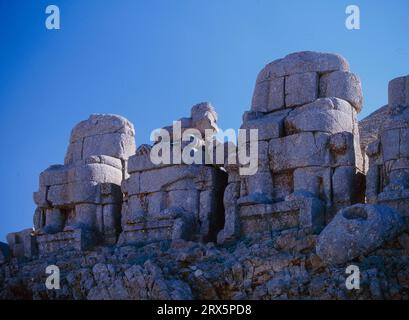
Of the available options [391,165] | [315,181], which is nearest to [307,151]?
[315,181]

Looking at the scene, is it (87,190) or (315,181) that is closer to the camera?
(315,181)

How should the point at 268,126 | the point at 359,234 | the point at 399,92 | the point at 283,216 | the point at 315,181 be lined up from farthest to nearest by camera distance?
the point at 268,126
the point at 399,92
the point at 315,181
the point at 283,216
the point at 359,234

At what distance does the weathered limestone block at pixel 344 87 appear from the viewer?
1733 cm

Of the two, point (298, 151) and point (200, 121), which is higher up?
point (200, 121)

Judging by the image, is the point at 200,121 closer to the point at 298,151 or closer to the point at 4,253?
the point at 298,151

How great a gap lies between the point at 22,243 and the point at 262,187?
577 centimetres

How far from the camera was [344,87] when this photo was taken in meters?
17.3

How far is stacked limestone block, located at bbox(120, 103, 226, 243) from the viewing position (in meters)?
17.4

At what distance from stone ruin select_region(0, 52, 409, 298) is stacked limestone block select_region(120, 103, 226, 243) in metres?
0.02

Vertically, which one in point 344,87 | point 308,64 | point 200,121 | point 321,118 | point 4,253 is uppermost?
point 308,64

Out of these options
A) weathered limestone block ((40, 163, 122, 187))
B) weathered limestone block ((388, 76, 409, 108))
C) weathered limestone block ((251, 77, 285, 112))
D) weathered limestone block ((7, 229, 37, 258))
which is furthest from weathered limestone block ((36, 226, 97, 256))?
weathered limestone block ((388, 76, 409, 108))

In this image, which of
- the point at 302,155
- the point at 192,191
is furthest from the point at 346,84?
the point at 192,191

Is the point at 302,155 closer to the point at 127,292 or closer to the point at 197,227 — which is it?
the point at 197,227
